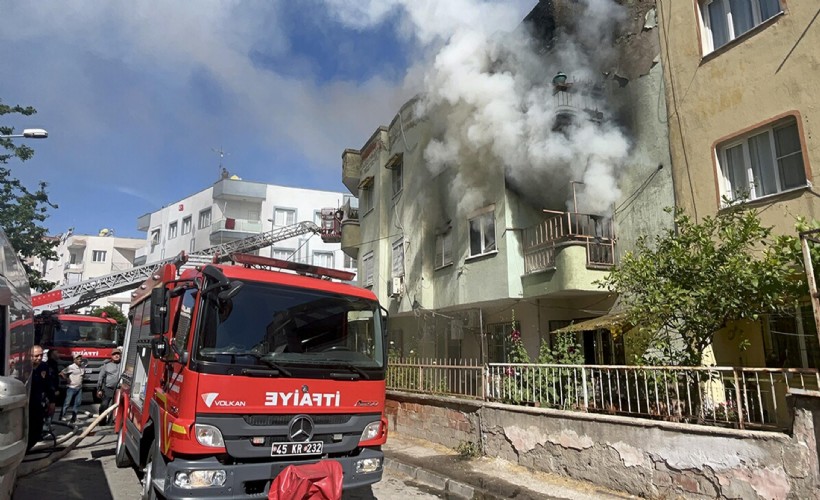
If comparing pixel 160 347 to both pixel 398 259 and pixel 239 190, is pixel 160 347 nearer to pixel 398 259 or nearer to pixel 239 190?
pixel 398 259

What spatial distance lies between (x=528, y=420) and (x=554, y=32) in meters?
9.50

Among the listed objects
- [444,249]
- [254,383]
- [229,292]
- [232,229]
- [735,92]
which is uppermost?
[232,229]

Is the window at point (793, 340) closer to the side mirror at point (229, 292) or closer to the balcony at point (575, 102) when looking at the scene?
the balcony at point (575, 102)

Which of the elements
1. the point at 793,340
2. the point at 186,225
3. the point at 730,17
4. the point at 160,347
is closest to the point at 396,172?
the point at 730,17

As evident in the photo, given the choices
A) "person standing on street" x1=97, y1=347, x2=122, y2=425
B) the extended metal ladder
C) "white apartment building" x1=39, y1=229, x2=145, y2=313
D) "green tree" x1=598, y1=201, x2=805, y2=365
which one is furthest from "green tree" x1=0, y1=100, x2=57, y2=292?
"white apartment building" x1=39, y1=229, x2=145, y2=313

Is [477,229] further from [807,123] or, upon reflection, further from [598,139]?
[807,123]

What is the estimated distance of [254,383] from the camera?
4590mm

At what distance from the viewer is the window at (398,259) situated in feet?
54.1

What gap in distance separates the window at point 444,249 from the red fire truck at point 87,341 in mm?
11389

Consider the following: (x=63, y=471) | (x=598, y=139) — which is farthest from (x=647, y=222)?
(x=63, y=471)

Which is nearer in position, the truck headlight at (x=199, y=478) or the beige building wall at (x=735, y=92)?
the truck headlight at (x=199, y=478)

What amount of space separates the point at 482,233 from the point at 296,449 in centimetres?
914

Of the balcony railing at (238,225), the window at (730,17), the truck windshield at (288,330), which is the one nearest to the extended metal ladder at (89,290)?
the balcony railing at (238,225)

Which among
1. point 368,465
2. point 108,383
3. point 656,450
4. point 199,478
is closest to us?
point 199,478
